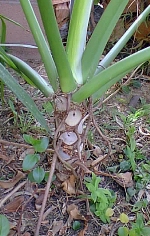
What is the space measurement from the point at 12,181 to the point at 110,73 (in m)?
0.36

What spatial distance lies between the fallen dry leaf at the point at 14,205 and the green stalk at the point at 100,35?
301mm

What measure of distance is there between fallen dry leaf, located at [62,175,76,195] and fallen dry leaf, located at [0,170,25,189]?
101mm

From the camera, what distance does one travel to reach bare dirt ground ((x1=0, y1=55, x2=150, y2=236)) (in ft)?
2.63

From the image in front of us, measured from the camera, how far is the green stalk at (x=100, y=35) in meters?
0.69

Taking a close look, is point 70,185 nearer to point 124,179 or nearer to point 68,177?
point 68,177

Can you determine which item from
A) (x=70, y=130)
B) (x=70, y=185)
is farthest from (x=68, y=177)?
(x=70, y=130)

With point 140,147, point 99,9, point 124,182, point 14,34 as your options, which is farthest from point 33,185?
point 99,9

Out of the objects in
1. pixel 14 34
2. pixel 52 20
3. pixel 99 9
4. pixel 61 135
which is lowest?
pixel 61 135

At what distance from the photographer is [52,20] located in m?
0.61

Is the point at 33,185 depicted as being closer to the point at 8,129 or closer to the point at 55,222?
the point at 55,222

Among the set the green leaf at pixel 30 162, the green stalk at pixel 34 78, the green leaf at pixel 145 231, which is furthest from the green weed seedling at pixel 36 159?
the green leaf at pixel 145 231

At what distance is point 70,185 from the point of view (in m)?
0.85

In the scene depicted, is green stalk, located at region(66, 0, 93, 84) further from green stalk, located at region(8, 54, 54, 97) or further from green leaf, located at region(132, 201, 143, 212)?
green leaf, located at region(132, 201, 143, 212)

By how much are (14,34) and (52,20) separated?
3.30 feet
